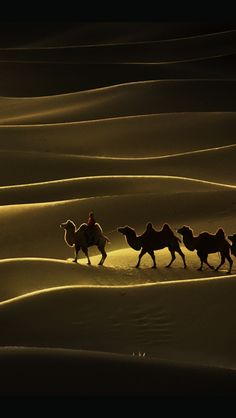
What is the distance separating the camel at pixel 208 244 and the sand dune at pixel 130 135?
26.7 feet

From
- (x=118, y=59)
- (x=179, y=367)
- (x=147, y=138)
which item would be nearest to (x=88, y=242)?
(x=179, y=367)

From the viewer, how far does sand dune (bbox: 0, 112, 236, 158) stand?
1941cm

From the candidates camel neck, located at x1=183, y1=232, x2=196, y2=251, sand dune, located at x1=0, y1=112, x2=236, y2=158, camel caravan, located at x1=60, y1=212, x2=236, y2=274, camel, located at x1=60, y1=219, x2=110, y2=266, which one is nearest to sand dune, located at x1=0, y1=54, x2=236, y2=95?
sand dune, located at x1=0, y1=112, x2=236, y2=158

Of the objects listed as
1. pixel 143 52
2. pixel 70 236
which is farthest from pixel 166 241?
pixel 143 52

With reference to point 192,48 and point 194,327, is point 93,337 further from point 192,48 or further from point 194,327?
point 192,48

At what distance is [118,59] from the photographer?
36.8 m

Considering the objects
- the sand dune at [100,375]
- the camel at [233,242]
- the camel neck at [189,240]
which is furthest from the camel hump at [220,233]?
the sand dune at [100,375]

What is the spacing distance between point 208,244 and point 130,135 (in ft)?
32.1

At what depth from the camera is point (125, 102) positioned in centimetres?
2492

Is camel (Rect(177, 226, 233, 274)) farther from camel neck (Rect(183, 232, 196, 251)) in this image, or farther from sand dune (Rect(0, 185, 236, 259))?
sand dune (Rect(0, 185, 236, 259))

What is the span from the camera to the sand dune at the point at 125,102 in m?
23.9

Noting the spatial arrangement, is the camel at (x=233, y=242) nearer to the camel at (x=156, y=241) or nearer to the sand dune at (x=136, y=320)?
the camel at (x=156, y=241)

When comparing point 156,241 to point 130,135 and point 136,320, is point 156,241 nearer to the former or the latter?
point 136,320

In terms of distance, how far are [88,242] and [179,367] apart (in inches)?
151
